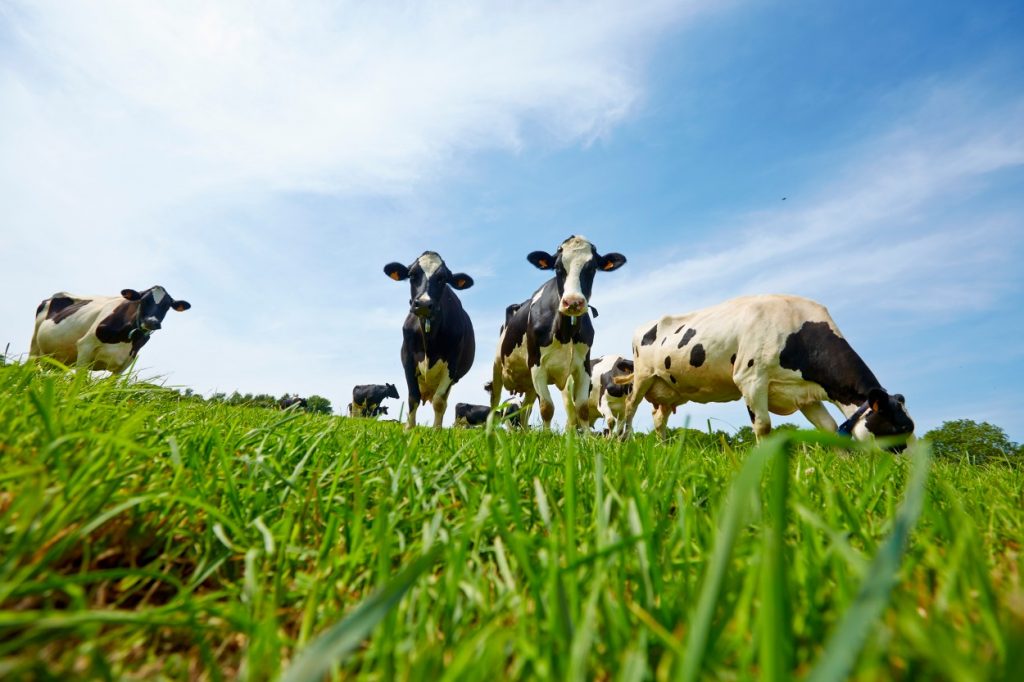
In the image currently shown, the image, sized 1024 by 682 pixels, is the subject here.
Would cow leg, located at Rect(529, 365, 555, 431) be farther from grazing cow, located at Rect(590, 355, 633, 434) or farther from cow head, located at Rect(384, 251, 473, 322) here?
grazing cow, located at Rect(590, 355, 633, 434)

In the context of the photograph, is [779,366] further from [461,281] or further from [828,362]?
[461,281]

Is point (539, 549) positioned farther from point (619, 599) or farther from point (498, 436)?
point (498, 436)

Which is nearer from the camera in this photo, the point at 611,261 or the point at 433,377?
the point at 611,261

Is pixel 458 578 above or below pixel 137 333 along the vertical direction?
below

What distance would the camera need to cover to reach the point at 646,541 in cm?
131

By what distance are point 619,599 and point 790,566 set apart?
0.44 metres

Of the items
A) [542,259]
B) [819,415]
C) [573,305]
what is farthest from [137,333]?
[819,415]

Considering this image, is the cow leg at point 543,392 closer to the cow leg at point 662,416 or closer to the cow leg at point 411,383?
the cow leg at point 411,383

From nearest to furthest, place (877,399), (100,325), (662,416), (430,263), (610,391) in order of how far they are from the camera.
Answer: (877,399) < (430,263) < (100,325) < (662,416) < (610,391)

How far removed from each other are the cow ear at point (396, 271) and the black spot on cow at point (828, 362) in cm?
743

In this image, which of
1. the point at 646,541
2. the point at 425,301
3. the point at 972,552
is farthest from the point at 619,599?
the point at 425,301

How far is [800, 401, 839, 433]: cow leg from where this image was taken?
388 inches

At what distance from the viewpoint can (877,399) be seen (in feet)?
26.9

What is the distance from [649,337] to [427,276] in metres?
6.15
